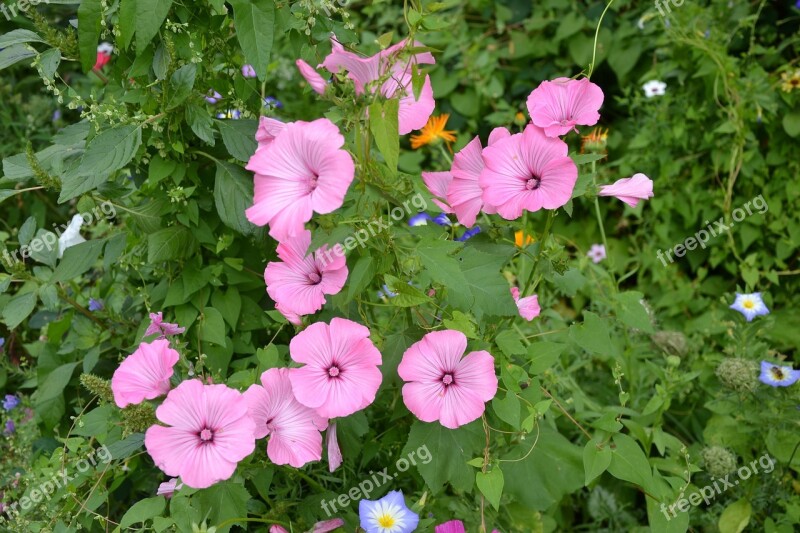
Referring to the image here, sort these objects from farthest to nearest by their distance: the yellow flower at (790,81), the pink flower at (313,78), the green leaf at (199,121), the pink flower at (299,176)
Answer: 1. the yellow flower at (790,81)
2. the green leaf at (199,121)
3. the pink flower at (313,78)
4. the pink flower at (299,176)

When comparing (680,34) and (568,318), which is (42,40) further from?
(680,34)

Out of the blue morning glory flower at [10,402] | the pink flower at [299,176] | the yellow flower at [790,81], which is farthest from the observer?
the yellow flower at [790,81]

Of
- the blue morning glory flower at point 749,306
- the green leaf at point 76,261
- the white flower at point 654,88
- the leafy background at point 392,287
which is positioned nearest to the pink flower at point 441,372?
the leafy background at point 392,287

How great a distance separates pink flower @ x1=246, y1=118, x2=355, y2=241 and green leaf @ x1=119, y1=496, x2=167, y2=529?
485mm

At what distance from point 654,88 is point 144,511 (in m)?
2.13

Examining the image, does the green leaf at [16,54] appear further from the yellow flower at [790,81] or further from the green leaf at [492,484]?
the yellow flower at [790,81]

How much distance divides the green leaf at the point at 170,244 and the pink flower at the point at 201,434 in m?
0.42

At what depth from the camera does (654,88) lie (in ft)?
8.65

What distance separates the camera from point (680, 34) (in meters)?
2.58

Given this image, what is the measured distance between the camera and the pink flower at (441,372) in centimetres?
116

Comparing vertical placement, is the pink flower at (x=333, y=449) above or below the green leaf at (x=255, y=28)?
below

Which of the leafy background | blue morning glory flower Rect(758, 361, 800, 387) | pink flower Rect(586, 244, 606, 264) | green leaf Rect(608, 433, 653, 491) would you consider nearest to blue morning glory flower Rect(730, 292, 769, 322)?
the leafy background

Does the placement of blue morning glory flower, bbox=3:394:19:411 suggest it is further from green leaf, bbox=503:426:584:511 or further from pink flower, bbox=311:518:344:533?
green leaf, bbox=503:426:584:511

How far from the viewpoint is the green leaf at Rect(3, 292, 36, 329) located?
1476 millimetres
